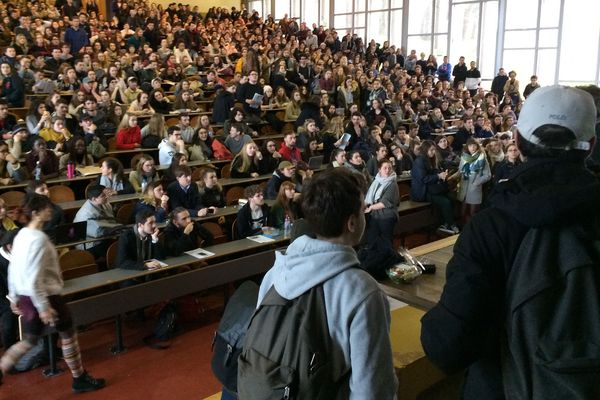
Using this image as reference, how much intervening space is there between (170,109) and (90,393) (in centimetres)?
858

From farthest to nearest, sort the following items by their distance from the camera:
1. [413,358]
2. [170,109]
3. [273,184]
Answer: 1. [170,109]
2. [273,184]
3. [413,358]

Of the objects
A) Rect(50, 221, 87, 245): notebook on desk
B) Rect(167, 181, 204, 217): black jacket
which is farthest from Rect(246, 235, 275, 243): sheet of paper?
Rect(50, 221, 87, 245): notebook on desk

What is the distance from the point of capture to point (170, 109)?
12.4 m

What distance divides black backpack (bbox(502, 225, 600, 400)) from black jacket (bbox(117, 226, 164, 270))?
450 cm

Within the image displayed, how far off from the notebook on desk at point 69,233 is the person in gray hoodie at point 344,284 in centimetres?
442

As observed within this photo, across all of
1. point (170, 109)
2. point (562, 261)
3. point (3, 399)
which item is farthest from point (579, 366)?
point (170, 109)

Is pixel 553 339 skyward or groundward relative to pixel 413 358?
skyward

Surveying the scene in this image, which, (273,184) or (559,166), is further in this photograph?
(273,184)

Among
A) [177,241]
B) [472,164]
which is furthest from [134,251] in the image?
[472,164]

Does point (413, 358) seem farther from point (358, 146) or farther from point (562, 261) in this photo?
point (358, 146)

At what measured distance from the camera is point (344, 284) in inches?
68.8

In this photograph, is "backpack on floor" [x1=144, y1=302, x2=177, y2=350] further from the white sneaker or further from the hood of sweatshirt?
the white sneaker

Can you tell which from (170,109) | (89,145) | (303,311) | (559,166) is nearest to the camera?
(559,166)

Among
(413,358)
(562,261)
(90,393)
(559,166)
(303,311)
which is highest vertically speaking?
(559,166)
